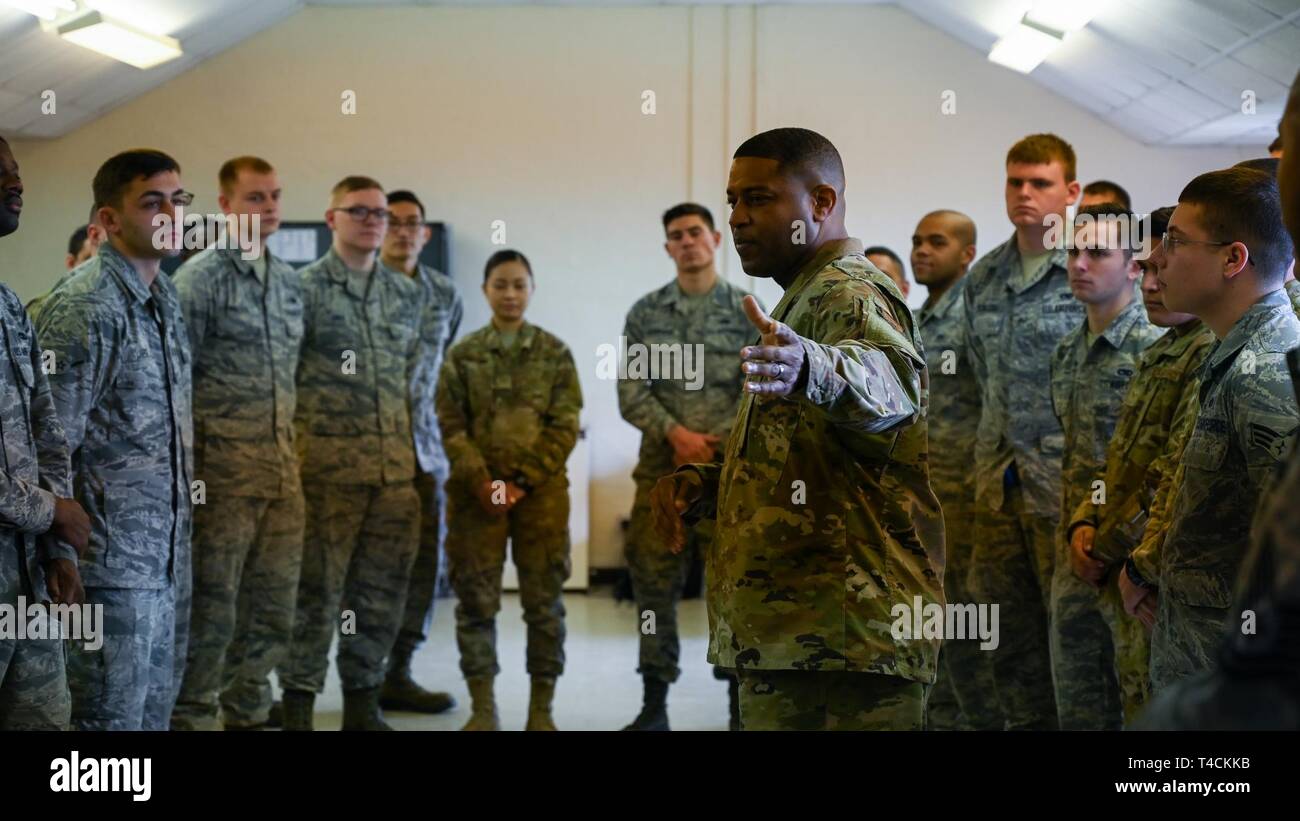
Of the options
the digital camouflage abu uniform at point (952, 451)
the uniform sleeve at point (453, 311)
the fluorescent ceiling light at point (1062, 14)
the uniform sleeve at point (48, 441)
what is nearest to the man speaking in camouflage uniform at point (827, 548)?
the uniform sleeve at point (48, 441)

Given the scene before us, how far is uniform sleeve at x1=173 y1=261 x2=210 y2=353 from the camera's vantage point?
3.60 meters

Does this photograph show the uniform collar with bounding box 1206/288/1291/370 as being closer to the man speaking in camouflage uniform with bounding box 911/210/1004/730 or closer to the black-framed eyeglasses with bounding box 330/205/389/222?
the man speaking in camouflage uniform with bounding box 911/210/1004/730

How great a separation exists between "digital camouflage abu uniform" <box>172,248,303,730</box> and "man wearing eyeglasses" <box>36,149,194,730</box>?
49 centimetres

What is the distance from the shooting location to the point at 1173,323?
2734 millimetres

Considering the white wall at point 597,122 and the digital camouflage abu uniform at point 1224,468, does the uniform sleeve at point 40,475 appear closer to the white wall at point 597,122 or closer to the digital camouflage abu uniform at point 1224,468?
the digital camouflage abu uniform at point 1224,468

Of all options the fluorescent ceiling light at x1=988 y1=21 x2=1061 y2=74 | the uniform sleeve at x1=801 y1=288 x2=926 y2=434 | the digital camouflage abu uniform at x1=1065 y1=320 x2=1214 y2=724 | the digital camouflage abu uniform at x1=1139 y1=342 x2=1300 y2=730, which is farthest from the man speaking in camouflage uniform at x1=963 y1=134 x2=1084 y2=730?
the fluorescent ceiling light at x1=988 y1=21 x2=1061 y2=74

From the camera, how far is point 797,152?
2.06 m

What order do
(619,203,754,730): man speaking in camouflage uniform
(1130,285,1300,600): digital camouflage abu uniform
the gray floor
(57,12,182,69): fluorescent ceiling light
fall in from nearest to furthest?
(1130,285,1300,600): digital camouflage abu uniform, (619,203,754,730): man speaking in camouflage uniform, the gray floor, (57,12,182,69): fluorescent ceiling light

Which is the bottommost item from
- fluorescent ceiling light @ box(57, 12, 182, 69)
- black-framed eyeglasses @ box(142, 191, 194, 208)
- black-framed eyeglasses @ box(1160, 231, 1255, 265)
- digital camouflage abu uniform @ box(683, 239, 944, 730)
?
digital camouflage abu uniform @ box(683, 239, 944, 730)

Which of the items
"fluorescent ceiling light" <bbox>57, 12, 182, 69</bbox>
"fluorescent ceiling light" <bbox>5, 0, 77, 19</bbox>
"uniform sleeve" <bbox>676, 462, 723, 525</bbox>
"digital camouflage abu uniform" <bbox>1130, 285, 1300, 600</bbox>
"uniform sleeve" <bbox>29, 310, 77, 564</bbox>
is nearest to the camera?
"uniform sleeve" <bbox>676, 462, 723, 525</bbox>

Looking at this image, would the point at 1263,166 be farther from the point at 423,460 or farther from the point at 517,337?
the point at 423,460

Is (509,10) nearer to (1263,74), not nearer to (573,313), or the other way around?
(573,313)

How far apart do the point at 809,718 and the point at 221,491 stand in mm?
2201

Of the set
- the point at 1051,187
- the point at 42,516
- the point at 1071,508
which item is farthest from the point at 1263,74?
the point at 42,516
